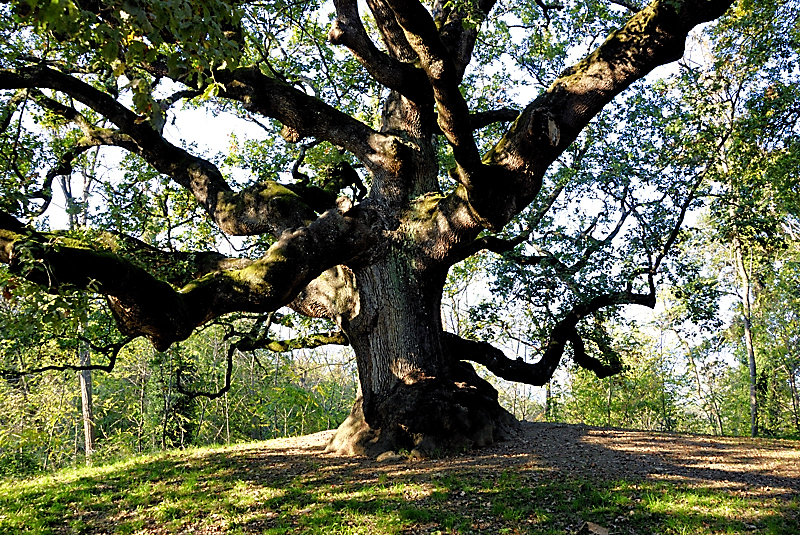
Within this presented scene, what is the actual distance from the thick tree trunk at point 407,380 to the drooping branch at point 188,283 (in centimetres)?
76

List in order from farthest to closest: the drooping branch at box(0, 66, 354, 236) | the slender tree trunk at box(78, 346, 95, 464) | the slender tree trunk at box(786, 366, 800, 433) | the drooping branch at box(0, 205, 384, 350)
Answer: the slender tree trunk at box(786, 366, 800, 433)
the slender tree trunk at box(78, 346, 95, 464)
the drooping branch at box(0, 66, 354, 236)
the drooping branch at box(0, 205, 384, 350)

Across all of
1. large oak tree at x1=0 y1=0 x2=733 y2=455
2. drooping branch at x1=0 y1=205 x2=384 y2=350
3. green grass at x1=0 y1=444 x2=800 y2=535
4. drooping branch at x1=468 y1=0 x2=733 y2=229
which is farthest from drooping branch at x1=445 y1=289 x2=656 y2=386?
drooping branch at x1=468 y1=0 x2=733 y2=229

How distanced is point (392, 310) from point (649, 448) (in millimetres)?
3832

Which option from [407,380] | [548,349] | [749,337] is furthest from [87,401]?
[749,337]

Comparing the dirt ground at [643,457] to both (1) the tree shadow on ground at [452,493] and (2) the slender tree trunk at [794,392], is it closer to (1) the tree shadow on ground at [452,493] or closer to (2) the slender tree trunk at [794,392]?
(1) the tree shadow on ground at [452,493]

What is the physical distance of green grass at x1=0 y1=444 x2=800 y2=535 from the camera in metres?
4.51

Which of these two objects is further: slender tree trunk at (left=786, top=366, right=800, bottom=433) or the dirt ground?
slender tree trunk at (left=786, top=366, right=800, bottom=433)

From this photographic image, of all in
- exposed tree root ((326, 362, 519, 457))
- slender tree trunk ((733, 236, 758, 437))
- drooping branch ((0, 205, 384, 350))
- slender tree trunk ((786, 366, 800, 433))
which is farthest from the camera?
slender tree trunk ((786, 366, 800, 433))

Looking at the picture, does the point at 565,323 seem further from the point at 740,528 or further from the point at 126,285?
the point at 126,285

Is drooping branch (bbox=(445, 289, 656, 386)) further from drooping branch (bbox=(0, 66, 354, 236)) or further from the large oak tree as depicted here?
drooping branch (bbox=(0, 66, 354, 236))

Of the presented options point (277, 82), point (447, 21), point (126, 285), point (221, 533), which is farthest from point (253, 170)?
point (221, 533)

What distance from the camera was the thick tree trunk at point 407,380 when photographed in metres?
7.00

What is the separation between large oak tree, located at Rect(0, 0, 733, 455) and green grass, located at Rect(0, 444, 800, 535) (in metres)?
1.18

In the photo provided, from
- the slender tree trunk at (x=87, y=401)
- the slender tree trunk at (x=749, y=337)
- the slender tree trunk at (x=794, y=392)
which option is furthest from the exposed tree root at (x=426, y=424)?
the slender tree trunk at (x=794, y=392)
